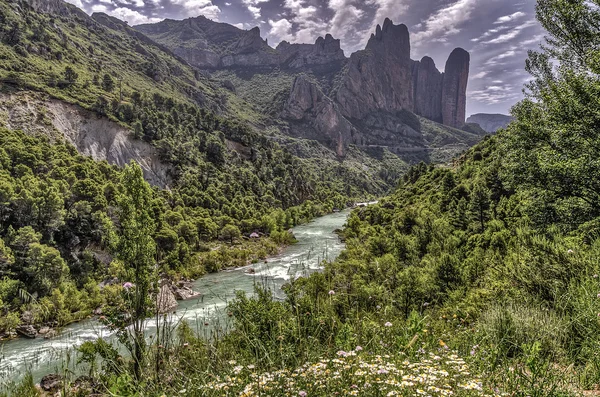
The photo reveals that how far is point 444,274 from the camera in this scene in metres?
20.3

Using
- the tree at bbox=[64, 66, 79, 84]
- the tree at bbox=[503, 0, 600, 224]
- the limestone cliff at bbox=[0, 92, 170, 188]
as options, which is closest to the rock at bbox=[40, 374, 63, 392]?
the tree at bbox=[503, 0, 600, 224]

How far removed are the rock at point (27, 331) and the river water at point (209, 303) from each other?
0.46 m

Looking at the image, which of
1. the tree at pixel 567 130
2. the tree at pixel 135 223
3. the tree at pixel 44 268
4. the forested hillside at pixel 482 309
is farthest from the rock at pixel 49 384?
the tree at pixel 567 130

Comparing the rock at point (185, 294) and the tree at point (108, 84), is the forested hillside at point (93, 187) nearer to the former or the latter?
the tree at point (108, 84)

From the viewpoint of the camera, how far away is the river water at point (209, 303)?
6801 mm

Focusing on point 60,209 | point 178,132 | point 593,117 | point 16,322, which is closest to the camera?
point 593,117

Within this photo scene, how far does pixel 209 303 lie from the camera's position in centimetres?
3011

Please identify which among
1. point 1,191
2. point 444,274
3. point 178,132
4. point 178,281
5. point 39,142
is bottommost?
point 178,281

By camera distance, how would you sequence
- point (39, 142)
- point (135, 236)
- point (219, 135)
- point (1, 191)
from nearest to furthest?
point (135, 236) → point (1, 191) → point (39, 142) → point (219, 135)

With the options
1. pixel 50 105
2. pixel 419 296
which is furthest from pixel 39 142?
pixel 419 296

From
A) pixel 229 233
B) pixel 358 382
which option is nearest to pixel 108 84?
pixel 229 233

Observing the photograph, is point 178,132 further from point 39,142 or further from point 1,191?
point 1,191

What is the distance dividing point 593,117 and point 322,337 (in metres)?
12.9

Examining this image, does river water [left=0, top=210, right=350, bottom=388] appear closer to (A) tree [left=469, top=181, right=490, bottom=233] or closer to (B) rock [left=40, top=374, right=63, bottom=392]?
(B) rock [left=40, top=374, right=63, bottom=392]
